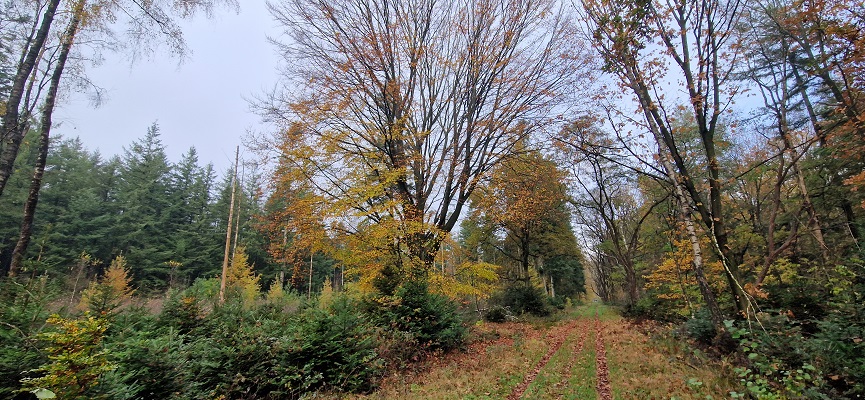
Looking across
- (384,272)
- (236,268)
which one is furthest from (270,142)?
(236,268)

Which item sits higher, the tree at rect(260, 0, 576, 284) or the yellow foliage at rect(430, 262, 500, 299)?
the tree at rect(260, 0, 576, 284)

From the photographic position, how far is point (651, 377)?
20.7ft

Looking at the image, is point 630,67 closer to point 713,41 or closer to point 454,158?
point 713,41

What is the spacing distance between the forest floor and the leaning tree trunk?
7246 mm

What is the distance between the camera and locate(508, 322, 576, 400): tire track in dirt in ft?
20.1

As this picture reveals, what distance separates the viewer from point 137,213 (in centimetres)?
3612

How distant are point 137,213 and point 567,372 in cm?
4498

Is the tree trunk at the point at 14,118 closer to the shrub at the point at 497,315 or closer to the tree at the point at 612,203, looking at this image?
the tree at the point at 612,203

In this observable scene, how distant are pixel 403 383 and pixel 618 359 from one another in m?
5.22

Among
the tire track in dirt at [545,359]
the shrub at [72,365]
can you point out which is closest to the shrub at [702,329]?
the tire track in dirt at [545,359]

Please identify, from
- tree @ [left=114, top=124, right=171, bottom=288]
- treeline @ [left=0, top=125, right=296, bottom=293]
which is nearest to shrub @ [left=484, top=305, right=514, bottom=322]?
treeline @ [left=0, top=125, right=296, bottom=293]

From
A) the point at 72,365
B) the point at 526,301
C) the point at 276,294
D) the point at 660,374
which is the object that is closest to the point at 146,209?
the point at 276,294

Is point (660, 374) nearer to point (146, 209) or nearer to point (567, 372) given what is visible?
point (567, 372)

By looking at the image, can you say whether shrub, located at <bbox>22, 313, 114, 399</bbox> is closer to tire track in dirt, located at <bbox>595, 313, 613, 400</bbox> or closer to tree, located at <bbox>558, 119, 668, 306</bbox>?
tire track in dirt, located at <bbox>595, 313, 613, 400</bbox>
